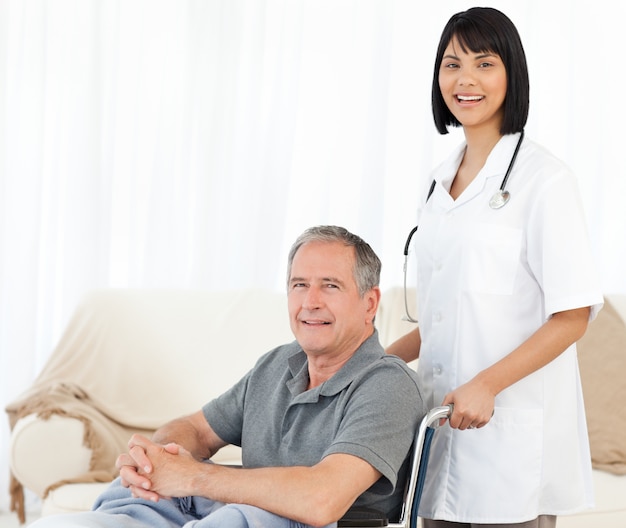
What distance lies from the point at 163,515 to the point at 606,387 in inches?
78.2

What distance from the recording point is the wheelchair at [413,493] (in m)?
1.59

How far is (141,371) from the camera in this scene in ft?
10.4

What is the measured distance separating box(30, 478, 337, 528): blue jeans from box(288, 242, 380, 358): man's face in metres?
0.38

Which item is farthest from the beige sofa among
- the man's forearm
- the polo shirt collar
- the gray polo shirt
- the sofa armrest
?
the polo shirt collar

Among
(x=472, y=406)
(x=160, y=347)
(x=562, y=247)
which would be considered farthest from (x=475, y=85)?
(x=160, y=347)

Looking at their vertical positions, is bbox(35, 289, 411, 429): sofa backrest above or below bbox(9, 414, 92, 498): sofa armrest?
above

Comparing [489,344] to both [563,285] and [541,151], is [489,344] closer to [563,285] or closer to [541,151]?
[563,285]

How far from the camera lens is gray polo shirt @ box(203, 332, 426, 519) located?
1611 mm

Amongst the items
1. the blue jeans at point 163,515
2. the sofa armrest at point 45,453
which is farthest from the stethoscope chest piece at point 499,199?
the sofa armrest at point 45,453

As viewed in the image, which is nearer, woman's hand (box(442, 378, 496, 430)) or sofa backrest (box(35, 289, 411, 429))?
woman's hand (box(442, 378, 496, 430))

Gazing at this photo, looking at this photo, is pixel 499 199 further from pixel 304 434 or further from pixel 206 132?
pixel 206 132

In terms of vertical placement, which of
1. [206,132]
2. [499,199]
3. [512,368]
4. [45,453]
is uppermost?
[206,132]

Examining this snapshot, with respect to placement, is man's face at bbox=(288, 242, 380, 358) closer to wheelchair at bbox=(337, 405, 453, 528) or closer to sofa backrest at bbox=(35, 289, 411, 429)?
wheelchair at bbox=(337, 405, 453, 528)

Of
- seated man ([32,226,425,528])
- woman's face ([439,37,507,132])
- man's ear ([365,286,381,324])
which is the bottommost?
seated man ([32,226,425,528])
